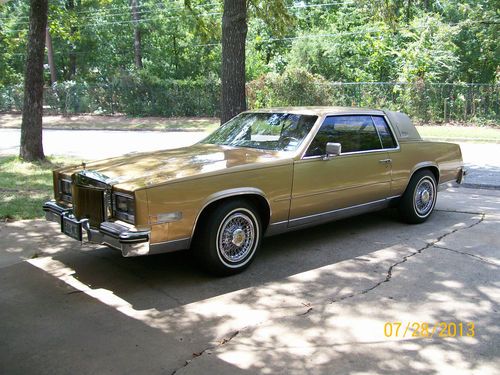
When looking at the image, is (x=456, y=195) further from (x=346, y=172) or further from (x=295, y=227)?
(x=295, y=227)

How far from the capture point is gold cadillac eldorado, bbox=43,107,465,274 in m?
4.48

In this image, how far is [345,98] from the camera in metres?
26.2

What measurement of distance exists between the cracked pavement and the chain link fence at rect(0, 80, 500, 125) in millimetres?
19235

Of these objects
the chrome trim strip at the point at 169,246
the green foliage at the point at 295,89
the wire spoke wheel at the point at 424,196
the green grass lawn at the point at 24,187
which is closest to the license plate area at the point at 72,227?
the chrome trim strip at the point at 169,246

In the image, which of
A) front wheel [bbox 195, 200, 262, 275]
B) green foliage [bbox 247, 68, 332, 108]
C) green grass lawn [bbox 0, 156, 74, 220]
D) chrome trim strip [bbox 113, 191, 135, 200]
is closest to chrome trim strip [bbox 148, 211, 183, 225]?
chrome trim strip [bbox 113, 191, 135, 200]

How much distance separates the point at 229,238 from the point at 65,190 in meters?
1.86

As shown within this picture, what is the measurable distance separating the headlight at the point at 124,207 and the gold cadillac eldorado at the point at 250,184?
0.01m

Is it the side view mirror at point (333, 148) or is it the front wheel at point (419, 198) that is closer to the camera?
the side view mirror at point (333, 148)

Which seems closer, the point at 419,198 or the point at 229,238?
the point at 229,238

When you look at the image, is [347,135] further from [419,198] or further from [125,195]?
[125,195]

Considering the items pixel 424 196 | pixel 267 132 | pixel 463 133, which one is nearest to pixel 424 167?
pixel 424 196

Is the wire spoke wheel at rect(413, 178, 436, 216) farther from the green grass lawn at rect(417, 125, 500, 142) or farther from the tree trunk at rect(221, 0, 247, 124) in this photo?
the green grass lawn at rect(417, 125, 500, 142)

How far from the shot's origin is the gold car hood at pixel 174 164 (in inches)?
180
